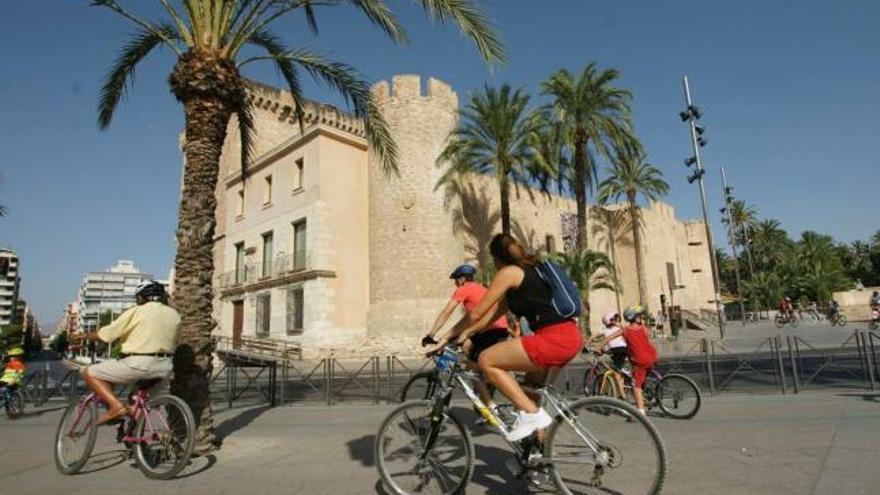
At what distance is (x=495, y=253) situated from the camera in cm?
373

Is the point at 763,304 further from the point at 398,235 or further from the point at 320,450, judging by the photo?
the point at 320,450

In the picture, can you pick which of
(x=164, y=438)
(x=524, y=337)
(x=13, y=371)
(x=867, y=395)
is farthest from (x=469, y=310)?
(x=13, y=371)

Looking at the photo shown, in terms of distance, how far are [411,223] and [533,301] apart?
75.5 feet

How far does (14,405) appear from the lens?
919cm

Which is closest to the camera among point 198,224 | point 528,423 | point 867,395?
point 528,423

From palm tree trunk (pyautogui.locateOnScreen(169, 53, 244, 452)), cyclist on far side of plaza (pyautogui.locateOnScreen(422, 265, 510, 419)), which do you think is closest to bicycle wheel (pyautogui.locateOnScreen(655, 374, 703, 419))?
cyclist on far side of plaza (pyautogui.locateOnScreen(422, 265, 510, 419))

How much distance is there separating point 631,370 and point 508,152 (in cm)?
1898

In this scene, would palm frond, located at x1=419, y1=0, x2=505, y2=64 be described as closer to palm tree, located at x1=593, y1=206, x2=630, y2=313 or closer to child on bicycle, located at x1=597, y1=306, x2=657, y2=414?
child on bicycle, located at x1=597, y1=306, x2=657, y2=414

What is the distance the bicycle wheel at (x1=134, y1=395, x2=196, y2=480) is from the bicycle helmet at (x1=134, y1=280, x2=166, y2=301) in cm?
92

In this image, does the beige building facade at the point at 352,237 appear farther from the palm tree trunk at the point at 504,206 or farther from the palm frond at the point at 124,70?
the palm frond at the point at 124,70

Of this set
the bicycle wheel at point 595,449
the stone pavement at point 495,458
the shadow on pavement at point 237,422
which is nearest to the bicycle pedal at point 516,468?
the bicycle wheel at point 595,449

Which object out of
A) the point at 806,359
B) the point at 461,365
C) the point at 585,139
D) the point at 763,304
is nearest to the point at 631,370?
the point at 461,365

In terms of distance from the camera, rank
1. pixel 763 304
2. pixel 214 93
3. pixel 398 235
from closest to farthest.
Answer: pixel 214 93
pixel 398 235
pixel 763 304

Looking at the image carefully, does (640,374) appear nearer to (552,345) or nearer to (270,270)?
(552,345)
